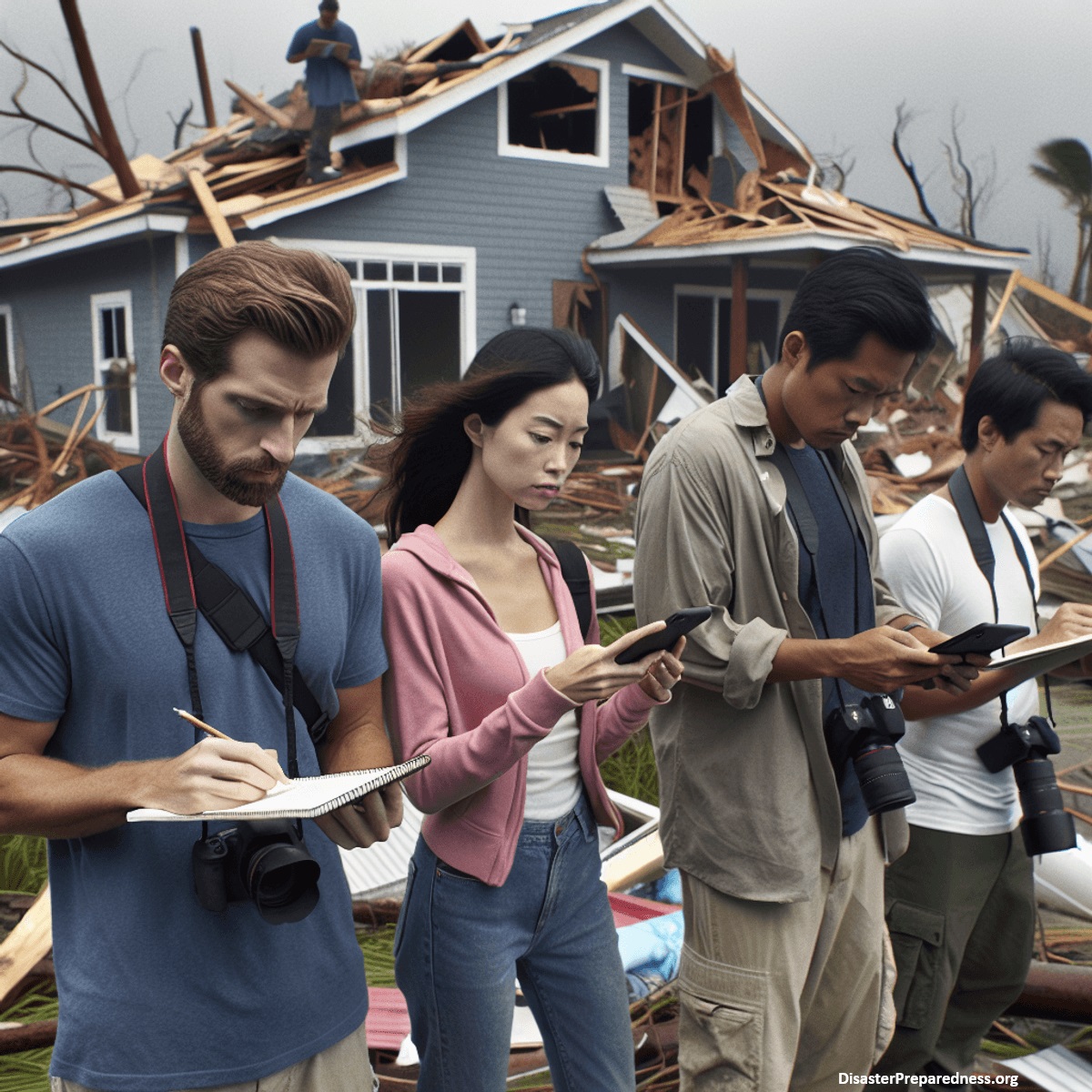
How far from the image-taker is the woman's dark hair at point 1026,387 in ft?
9.13

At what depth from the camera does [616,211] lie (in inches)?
561

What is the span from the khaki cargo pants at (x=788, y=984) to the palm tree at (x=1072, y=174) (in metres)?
14.4

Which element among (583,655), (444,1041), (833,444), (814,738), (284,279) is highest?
(284,279)

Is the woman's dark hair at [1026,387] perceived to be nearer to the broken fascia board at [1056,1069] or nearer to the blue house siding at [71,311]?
the broken fascia board at [1056,1069]

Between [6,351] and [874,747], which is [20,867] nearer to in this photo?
[874,747]

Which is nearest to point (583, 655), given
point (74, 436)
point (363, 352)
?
point (74, 436)

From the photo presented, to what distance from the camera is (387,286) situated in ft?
39.7

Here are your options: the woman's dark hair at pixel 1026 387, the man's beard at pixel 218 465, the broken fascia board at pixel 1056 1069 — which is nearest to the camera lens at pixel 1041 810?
the woman's dark hair at pixel 1026 387

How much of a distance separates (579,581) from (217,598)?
3.08 ft

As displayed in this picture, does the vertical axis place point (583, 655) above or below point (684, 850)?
above

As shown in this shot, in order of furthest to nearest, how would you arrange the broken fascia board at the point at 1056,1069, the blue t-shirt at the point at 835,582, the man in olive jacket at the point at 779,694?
1. the broken fascia board at the point at 1056,1069
2. the blue t-shirt at the point at 835,582
3. the man in olive jacket at the point at 779,694

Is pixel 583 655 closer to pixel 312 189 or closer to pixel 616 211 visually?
pixel 312 189

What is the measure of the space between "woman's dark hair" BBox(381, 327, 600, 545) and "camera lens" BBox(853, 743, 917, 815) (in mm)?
982

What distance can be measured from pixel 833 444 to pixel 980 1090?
2.10m
